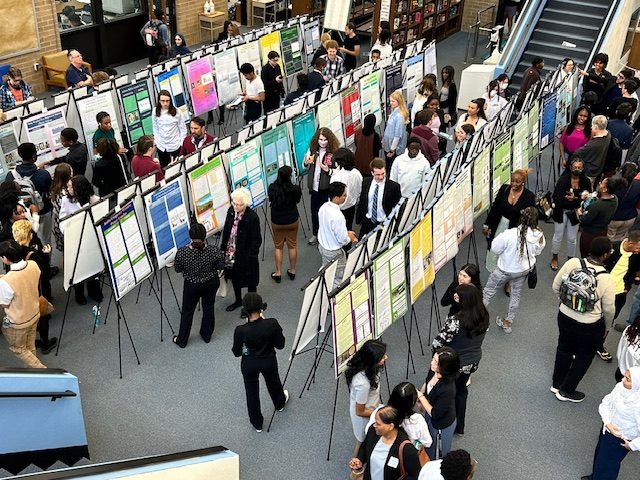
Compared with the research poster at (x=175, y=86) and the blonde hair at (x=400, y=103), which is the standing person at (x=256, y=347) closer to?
the blonde hair at (x=400, y=103)

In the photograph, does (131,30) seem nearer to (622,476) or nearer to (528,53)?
(528,53)

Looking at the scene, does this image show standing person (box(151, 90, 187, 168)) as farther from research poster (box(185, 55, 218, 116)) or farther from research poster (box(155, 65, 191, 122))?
research poster (box(185, 55, 218, 116))

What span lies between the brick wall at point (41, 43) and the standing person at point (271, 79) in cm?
418

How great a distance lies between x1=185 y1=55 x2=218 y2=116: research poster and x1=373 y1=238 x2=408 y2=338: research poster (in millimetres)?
5826

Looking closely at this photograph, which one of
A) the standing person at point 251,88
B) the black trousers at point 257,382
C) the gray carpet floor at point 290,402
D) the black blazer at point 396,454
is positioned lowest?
the gray carpet floor at point 290,402

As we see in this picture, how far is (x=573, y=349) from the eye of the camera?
636 centimetres

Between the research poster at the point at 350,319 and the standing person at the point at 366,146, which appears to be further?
the standing person at the point at 366,146

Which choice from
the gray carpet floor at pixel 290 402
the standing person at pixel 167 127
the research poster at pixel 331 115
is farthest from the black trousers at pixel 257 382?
the standing person at pixel 167 127

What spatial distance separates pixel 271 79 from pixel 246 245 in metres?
4.94

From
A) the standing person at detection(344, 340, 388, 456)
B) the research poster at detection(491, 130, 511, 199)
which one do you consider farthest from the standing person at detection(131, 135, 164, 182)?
the standing person at detection(344, 340, 388, 456)

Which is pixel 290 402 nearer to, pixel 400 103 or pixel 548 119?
pixel 400 103

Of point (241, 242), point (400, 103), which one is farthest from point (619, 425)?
point (400, 103)

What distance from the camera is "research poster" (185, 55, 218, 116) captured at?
10.7 m

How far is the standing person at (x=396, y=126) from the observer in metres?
9.34
